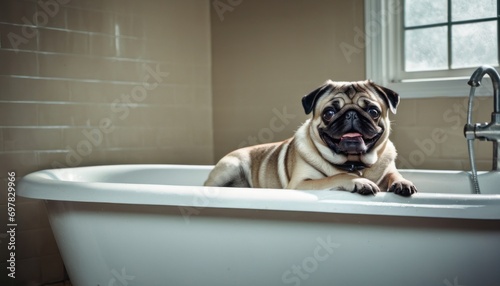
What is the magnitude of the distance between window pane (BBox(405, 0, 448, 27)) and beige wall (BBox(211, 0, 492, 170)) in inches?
10.4

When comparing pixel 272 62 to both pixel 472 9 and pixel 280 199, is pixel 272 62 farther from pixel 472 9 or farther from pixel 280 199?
pixel 280 199

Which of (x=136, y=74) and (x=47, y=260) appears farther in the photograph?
(x=136, y=74)

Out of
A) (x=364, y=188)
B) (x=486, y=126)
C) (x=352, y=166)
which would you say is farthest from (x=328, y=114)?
(x=486, y=126)

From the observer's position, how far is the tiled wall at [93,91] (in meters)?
2.89

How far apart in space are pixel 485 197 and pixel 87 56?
222 cm

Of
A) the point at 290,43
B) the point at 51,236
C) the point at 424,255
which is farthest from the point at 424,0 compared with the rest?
the point at 51,236

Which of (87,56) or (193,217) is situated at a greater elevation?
(87,56)

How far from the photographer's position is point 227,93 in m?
3.76

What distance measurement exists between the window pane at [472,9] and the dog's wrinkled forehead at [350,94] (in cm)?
112

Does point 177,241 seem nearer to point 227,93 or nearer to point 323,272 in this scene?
point 323,272

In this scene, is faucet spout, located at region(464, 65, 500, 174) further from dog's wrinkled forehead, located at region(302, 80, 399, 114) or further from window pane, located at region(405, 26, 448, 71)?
window pane, located at region(405, 26, 448, 71)

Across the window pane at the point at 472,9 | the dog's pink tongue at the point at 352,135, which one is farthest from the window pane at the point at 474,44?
the dog's pink tongue at the point at 352,135

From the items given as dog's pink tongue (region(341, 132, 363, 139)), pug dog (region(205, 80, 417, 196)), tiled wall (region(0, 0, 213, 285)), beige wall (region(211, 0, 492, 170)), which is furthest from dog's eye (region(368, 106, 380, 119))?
tiled wall (region(0, 0, 213, 285))

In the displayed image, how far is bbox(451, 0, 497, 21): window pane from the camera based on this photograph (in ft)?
9.73
